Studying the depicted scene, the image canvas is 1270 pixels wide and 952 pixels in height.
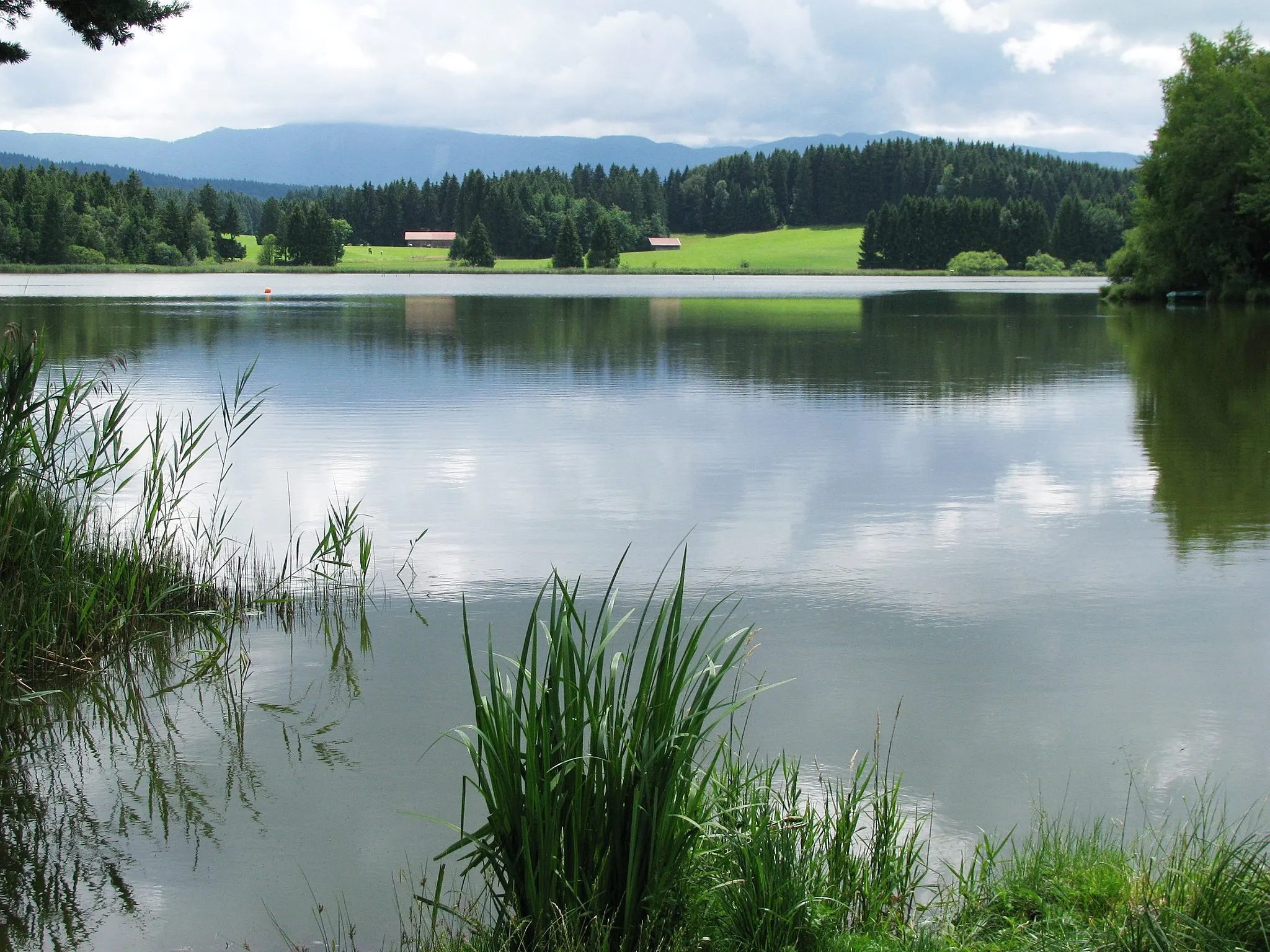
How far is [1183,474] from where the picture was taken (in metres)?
12.9

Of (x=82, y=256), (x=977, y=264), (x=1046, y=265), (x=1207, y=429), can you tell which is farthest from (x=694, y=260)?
(x=1207, y=429)

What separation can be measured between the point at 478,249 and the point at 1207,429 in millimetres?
129689

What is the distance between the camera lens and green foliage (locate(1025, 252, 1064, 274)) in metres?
134

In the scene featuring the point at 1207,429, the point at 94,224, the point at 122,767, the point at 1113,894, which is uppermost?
Result: the point at 94,224

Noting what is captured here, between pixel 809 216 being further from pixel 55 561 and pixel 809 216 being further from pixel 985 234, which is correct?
pixel 55 561

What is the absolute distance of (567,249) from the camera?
451 feet

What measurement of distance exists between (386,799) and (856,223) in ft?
603

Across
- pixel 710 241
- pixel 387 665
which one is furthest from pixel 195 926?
pixel 710 241

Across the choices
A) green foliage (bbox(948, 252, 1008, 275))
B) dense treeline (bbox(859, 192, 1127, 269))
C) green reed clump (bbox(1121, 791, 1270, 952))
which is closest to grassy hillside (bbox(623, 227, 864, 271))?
dense treeline (bbox(859, 192, 1127, 269))

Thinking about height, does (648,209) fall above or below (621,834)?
above

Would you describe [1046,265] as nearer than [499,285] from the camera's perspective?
No

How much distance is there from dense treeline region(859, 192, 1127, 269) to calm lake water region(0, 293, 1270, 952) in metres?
120

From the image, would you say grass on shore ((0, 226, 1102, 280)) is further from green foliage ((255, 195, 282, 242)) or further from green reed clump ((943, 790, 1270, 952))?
green reed clump ((943, 790, 1270, 952))

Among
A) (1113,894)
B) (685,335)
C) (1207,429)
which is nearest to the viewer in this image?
(1113,894)
